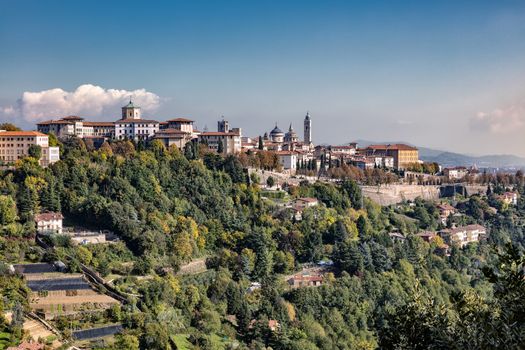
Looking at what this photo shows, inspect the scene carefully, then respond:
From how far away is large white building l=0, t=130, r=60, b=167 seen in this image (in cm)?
3038

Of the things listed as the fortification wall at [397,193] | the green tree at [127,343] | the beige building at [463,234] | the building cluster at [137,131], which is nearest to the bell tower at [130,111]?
the building cluster at [137,131]

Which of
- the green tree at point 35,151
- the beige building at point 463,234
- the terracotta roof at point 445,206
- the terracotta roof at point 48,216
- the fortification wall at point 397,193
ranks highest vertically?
the green tree at point 35,151

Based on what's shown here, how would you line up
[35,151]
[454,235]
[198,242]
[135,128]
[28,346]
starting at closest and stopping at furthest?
[28,346] → [198,242] → [35,151] → [454,235] → [135,128]

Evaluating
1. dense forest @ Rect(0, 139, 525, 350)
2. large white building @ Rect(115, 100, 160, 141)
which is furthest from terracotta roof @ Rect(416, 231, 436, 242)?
large white building @ Rect(115, 100, 160, 141)

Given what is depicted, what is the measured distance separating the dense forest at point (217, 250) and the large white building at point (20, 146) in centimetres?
102

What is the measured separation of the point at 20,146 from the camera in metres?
30.6

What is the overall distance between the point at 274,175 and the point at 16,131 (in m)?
16.0

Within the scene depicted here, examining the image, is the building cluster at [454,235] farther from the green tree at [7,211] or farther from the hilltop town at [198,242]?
the green tree at [7,211]

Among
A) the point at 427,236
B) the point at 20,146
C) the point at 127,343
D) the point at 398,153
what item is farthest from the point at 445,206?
the point at 127,343

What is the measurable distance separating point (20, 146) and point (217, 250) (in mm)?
11410

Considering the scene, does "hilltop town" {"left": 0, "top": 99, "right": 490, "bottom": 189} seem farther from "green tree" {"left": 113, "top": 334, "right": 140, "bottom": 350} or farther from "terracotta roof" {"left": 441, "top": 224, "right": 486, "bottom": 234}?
"green tree" {"left": 113, "top": 334, "right": 140, "bottom": 350}

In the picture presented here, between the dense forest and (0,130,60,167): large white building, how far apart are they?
102 cm

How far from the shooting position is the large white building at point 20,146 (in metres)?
30.4

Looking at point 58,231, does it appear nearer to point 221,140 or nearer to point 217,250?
point 217,250
